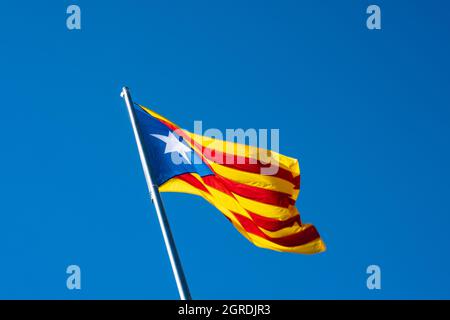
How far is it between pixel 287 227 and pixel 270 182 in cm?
129

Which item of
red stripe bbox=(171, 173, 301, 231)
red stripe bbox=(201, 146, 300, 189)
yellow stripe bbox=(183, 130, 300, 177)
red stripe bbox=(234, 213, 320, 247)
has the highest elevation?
yellow stripe bbox=(183, 130, 300, 177)

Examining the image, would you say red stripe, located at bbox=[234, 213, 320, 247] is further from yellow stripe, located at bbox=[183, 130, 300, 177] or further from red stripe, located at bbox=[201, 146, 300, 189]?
yellow stripe, located at bbox=[183, 130, 300, 177]

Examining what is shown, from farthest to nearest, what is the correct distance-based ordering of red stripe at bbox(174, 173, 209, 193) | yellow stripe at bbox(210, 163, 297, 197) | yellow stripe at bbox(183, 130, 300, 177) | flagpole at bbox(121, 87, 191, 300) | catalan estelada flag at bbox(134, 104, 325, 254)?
yellow stripe at bbox(183, 130, 300, 177) → yellow stripe at bbox(210, 163, 297, 197) → red stripe at bbox(174, 173, 209, 193) → catalan estelada flag at bbox(134, 104, 325, 254) → flagpole at bbox(121, 87, 191, 300)

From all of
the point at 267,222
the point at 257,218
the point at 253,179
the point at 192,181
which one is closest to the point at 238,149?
the point at 253,179

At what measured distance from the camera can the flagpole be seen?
1186 centimetres

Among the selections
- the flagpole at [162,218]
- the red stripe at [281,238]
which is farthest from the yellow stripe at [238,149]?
the flagpole at [162,218]

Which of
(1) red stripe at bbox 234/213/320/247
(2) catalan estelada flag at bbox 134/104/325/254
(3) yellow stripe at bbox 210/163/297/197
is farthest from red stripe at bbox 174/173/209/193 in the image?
(1) red stripe at bbox 234/213/320/247

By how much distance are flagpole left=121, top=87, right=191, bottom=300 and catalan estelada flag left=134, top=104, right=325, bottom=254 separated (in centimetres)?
73

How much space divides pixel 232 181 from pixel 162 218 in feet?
12.1

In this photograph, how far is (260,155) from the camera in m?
16.6

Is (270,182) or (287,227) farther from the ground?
(270,182)

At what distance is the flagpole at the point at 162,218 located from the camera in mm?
11862
